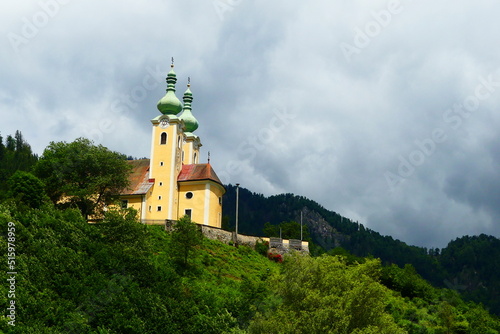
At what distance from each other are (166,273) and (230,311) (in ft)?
18.7

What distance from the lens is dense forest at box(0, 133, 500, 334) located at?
3209 cm

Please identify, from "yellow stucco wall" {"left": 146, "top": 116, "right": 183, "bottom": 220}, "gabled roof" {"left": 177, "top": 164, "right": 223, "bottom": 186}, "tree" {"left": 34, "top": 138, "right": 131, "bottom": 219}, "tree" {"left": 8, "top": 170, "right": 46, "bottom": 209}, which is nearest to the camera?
"tree" {"left": 8, "top": 170, "right": 46, "bottom": 209}

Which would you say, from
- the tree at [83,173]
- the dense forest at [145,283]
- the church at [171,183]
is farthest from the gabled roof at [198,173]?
the dense forest at [145,283]

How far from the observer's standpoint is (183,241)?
153 ft

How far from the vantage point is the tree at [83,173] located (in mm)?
54719

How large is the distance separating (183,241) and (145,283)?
7.91m

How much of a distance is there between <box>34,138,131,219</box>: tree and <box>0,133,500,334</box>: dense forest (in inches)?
5.1

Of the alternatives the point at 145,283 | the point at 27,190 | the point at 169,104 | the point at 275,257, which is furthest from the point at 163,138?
the point at 145,283

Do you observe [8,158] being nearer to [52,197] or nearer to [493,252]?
[52,197]

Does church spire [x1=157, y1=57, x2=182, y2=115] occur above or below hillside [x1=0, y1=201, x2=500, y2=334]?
above

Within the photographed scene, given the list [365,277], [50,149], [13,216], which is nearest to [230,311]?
[365,277]

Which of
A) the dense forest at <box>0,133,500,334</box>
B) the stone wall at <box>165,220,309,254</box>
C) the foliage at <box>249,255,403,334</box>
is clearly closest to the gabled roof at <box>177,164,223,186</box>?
the stone wall at <box>165,220,309,254</box>

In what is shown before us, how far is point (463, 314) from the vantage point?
56719 mm

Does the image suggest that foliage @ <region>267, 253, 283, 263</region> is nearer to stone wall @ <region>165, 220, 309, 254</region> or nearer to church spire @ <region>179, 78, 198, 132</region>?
stone wall @ <region>165, 220, 309, 254</region>
